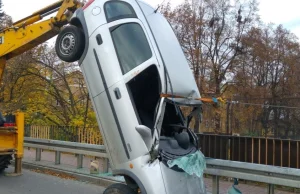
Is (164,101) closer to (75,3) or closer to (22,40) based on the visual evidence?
(75,3)

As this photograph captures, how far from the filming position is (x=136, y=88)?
5699 millimetres

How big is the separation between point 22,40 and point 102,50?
380cm

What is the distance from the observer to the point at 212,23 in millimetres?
29406

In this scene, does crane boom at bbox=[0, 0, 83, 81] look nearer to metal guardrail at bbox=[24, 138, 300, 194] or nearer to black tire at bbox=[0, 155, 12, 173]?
black tire at bbox=[0, 155, 12, 173]

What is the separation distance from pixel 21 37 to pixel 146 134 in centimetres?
494

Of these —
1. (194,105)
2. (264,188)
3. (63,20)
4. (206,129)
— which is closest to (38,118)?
(206,129)

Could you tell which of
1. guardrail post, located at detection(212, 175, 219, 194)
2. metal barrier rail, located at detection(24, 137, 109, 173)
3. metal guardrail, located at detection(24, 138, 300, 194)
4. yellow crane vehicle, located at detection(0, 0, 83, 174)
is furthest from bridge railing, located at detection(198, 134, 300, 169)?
yellow crane vehicle, located at detection(0, 0, 83, 174)

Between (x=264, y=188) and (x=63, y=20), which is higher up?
(x=63, y=20)

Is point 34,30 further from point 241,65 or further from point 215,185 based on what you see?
point 241,65

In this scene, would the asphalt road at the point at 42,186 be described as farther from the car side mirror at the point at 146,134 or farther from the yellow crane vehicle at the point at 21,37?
the car side mirror at the point at 146,134

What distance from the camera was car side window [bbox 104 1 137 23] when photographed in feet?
18.6

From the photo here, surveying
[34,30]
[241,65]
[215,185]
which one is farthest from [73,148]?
[241,65]

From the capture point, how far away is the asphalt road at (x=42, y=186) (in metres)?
7.93

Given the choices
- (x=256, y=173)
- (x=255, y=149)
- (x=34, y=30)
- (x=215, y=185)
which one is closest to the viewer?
(x=256, y=173)
